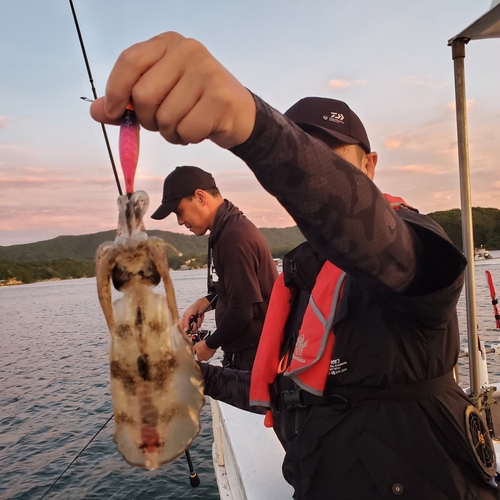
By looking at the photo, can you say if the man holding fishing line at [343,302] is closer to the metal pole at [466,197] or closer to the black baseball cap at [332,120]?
the black baseball cap at [332,120]

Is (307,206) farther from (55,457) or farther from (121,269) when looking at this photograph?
(55,457)

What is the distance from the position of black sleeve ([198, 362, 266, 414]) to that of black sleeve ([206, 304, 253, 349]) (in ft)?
4.34

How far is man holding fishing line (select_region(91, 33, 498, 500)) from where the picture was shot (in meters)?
1.36

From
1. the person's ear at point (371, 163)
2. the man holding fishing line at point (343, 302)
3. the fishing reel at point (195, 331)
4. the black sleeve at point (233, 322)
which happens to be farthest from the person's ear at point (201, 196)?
the person's ear at point (371, 163)

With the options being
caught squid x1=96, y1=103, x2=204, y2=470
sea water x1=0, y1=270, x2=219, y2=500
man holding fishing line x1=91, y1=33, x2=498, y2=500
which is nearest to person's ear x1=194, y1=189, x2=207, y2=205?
sea water x1=0, y1=270, x2=219, y2=500

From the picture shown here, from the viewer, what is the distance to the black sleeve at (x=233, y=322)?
4.83m

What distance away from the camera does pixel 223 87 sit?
1382 millimetres

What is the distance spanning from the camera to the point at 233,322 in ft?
15.9

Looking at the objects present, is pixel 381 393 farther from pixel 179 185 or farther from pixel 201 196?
pixel 179 185

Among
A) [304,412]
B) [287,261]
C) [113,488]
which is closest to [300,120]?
[287,261]

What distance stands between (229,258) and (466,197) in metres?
2.70

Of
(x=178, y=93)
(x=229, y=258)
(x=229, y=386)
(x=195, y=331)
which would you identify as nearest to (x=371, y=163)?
(x=178, y=93)

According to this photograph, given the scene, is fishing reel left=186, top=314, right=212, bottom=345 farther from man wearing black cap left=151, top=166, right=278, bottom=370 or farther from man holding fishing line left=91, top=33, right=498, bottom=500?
man holding fishing line left=91, top=33, right=498, bottom=500

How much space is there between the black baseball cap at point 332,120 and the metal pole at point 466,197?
265 centimetres
